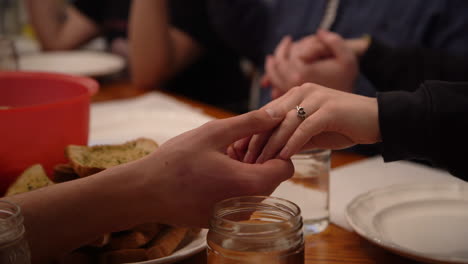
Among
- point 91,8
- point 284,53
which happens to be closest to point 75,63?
point 91,8

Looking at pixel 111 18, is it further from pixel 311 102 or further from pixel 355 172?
pixel 311 102

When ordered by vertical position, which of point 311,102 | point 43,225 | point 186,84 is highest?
point 311,102

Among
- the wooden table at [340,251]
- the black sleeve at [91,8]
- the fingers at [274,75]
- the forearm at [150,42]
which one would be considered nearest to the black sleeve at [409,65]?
the fingers at [274,75]

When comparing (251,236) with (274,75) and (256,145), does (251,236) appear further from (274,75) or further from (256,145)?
(274,75)

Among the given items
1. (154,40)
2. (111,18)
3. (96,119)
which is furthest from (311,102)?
(111,18)

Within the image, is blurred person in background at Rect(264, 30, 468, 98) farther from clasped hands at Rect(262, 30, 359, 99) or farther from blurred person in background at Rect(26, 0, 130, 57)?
blurred person in background at Rect(26, 0, 130, 57)

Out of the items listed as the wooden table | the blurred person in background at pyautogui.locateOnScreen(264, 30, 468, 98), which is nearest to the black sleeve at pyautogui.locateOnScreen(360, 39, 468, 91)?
the blurred person in background at pyautogui.locateOnScreen(264, 30, 468, 98)
